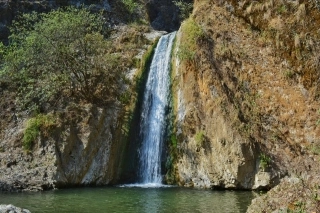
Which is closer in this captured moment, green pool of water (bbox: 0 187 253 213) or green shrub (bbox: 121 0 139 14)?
green pool of water (bbox: 0 187 253 213)

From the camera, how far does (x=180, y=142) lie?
976 inches

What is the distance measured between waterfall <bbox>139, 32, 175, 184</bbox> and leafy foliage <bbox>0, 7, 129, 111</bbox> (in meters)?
2.32

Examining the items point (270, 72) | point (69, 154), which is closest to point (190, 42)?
point (270, 72)

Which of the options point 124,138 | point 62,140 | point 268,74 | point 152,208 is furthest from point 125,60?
point 152,208

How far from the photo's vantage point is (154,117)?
88.0ft

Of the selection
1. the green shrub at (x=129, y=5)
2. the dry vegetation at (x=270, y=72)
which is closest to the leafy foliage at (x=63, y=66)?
the dry vegetation at (x=270, y=72)

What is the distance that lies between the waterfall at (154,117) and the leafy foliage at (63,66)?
7.62 ft

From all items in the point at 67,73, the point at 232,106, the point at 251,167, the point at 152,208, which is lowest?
the point at 152,208

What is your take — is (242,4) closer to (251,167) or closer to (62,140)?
(251,167)

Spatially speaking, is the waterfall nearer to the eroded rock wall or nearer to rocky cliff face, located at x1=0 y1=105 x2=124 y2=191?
the eroded rock wall

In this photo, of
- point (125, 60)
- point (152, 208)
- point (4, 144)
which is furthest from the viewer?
point (125, 60)

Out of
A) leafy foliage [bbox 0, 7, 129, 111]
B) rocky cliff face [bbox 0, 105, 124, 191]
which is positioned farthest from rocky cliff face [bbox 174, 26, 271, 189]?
leafy foliage [bbox 0, 7, 129, 111]

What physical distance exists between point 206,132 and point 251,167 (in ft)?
11.0

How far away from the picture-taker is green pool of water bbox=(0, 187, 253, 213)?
15945mm
